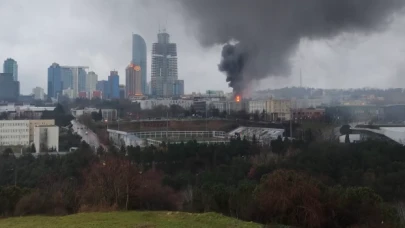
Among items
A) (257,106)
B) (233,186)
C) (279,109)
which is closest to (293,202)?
(233,186)

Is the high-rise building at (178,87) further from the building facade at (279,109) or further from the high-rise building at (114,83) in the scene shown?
the building facade at (279,109)

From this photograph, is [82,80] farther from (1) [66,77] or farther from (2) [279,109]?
(2) [279,109]

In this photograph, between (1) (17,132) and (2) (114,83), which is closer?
(1) (17,132)

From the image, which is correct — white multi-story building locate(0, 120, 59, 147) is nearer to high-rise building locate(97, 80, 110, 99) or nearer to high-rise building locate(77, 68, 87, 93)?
high-rise building locate(97, 80, 110, 99)

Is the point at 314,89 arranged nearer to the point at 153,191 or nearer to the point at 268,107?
the point at 268,107

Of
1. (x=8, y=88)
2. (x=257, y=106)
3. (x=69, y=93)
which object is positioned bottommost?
(x=257, y=106)

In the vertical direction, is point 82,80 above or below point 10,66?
below

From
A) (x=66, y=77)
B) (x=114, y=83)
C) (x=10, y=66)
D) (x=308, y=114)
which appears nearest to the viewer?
(x=308, y=114)
